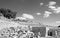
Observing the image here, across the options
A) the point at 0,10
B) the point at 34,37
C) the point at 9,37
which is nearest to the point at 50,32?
the point at 34,37

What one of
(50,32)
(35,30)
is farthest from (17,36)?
(50,32)

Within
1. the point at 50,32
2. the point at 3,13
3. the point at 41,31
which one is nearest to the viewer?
the point at 41,31

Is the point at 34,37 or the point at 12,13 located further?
the point at 12,13

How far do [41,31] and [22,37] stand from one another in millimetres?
3014

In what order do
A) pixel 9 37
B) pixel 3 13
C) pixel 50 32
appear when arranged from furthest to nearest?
pixel 3 13
pixel 50 32
pixel 9 37

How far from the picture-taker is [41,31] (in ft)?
31.4

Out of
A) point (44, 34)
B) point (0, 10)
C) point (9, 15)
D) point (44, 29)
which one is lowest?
point (44, 34)

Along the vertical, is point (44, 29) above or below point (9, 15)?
below

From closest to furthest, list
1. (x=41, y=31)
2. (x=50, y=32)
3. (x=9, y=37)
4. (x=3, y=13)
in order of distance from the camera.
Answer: (x=9, y=37), (x=41, y=31), (x=50, y=32), (x=3, y=13)

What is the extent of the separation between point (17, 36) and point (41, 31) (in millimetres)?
3317

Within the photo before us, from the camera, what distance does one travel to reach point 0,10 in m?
27.7

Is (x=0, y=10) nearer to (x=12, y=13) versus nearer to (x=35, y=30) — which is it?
(x=12, y=13)

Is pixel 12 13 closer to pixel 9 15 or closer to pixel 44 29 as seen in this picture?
pixel 9 15

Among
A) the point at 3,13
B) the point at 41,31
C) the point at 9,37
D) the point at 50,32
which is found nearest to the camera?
the point at 9,37
